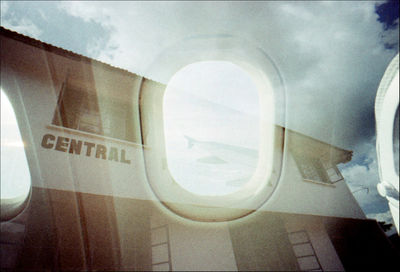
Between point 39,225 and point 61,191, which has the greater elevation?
point 61,191

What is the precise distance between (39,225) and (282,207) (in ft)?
23.1

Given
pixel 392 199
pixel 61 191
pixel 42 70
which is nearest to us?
pixel 392 199

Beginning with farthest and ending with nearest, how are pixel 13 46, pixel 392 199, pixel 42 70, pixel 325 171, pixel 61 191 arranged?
pixel 325 171
pixel 42 70
pixel 13 46
pixel 61 191
pixel 392 199

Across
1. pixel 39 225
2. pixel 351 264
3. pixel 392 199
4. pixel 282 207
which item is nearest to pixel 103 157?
pixel 39 225

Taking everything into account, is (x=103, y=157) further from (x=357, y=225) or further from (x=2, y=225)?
(x=357, y=225)

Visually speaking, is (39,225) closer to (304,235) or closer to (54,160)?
(54,160)

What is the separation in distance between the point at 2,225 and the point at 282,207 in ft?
27.4

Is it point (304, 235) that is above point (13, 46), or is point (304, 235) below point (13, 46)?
below

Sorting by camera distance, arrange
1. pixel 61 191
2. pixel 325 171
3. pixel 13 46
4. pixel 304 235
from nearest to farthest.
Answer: pixel 61 191 < pixel 13 46 < pixel 304 235 < pixel 325 171

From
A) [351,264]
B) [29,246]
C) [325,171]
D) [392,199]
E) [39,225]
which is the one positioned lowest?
[351,264]

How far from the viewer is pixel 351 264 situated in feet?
24.4

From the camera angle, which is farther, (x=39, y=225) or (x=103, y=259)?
(x=103, y=259)

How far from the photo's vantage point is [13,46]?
4.59m

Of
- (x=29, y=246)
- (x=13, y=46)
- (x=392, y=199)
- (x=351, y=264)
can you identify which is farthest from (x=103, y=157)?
(x=351, y=264)
